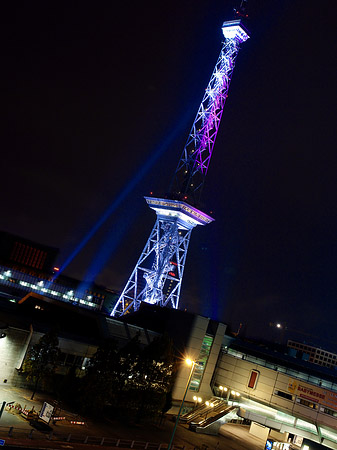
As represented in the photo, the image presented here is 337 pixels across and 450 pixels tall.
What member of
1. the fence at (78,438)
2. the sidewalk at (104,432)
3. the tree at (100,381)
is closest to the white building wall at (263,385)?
the sidewalk at (104,432)

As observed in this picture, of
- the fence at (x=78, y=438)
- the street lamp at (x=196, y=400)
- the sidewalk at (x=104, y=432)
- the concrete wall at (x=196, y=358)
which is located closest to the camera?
the fence at (x=78, y=438)

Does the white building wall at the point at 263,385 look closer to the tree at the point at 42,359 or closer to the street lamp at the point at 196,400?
the street lamp at the point at 196,400

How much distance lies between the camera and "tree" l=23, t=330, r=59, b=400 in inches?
1494

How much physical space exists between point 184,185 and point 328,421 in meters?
58.3

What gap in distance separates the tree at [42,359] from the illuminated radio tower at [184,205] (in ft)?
175

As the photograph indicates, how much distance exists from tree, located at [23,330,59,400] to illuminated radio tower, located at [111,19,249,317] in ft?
175

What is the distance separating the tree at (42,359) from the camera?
3794 centimetres

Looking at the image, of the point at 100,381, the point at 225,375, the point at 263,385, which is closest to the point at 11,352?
the point at 100,381

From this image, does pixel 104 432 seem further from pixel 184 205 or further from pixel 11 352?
pixel 184 205

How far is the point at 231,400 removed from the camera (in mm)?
Answer: 55625

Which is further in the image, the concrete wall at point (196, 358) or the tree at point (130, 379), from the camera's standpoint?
the concrete wall at point (196, 358)

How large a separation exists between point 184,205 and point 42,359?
5942cm

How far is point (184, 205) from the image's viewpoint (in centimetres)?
9381

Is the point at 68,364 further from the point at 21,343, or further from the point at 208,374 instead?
the point at 208,374
